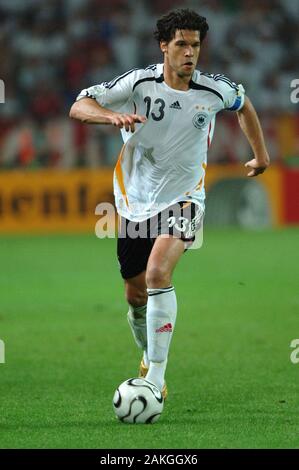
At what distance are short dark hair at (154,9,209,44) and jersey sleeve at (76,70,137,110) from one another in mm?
317

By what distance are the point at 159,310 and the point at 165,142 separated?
1.10m

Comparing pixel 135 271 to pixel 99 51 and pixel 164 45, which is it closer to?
pixel 164 45

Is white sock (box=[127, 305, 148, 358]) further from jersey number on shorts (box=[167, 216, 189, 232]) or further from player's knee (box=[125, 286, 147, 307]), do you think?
jersey number on shorts (box=[167, 216, 189, 232])

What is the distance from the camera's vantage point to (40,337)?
29.4 ft

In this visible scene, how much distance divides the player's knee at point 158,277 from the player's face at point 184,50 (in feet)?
3.92

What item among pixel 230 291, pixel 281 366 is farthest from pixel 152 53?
pixel 281 366

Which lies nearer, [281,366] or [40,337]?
[281,366]

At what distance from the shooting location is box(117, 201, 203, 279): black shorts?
20.7ft

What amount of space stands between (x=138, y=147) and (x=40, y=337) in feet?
9.25

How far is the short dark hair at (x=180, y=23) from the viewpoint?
630cm

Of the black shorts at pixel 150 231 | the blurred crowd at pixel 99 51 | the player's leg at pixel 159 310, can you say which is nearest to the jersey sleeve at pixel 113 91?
the black shorts at pixel 150 231

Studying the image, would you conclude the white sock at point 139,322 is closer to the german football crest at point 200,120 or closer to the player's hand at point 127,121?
the german football crest at point 200,120
